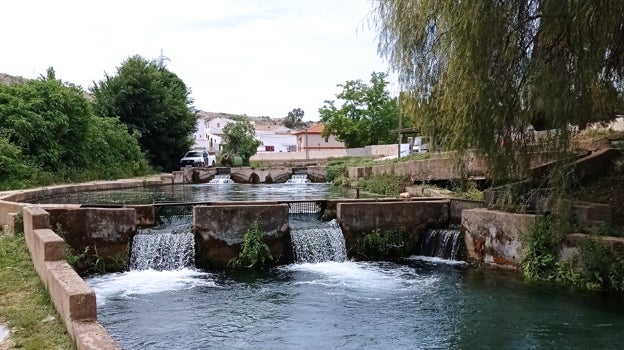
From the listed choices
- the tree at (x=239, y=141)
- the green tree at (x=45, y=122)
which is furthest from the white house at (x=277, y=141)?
the green tree at (x=45, y=122)

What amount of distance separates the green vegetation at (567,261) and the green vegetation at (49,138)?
16444mm

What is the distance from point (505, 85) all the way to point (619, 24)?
183 centimetres

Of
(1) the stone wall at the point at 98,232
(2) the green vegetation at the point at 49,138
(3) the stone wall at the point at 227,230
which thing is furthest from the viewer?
(2) the green vegetation at the point at 49,138

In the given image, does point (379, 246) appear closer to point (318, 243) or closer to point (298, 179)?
point (318, 243)

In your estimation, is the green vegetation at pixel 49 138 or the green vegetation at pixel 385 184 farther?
the green vegetation at pixel 49 138

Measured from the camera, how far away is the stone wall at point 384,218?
1323 cm

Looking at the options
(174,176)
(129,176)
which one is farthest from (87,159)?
(174,176)

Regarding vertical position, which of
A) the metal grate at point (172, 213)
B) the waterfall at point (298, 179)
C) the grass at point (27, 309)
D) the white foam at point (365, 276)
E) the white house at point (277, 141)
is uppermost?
the white house at point (277, 141)

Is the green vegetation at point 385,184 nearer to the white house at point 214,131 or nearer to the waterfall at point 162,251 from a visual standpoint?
the waterfall at point 162,251

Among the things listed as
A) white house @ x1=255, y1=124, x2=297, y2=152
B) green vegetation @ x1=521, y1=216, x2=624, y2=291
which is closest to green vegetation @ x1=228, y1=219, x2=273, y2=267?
green vegetation @ x1=521, y1=216, x2=624, y2=291

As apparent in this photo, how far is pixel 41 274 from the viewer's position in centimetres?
741

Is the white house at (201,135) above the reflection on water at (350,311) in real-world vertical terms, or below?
above

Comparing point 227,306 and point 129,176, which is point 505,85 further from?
point 129,176

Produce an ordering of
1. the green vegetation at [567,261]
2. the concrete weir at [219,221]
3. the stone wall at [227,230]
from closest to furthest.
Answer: the green vegetation at [567,261], the concrete weir at [219,221], the stone wall at [227,230]
